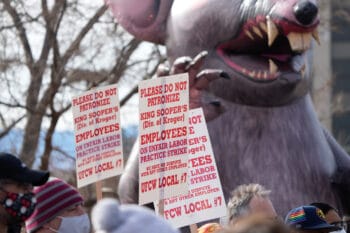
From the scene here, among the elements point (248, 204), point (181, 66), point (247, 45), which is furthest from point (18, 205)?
point (247, 45)

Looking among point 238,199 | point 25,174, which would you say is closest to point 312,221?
point 238,199

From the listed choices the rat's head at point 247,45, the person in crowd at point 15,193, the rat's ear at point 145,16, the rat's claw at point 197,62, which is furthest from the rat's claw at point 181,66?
the person in crowd at point 15,193

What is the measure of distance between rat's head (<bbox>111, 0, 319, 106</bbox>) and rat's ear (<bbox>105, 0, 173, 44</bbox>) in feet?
0.56

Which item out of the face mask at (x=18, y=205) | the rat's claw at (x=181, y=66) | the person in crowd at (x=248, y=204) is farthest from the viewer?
the rat's claw at (x=181, y=66)

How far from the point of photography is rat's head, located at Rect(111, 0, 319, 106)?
367 inches

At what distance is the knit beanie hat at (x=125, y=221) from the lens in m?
3.81

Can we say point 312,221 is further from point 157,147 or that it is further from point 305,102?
point 305,102

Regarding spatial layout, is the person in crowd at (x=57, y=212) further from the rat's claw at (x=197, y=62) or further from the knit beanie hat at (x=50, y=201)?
the rat's claw at (x=197, y=62)

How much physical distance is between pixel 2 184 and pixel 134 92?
11423 mm

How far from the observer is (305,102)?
9836 millimetres

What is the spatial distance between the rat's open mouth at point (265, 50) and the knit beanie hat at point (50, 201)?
4114mm

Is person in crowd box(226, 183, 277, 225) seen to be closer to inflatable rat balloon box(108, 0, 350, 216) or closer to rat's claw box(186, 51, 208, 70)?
rat's claw box(186, 51, 208, 70)

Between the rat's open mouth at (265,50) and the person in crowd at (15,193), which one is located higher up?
the rat's open mouth at (265,50)

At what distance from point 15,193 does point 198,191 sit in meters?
2.34
